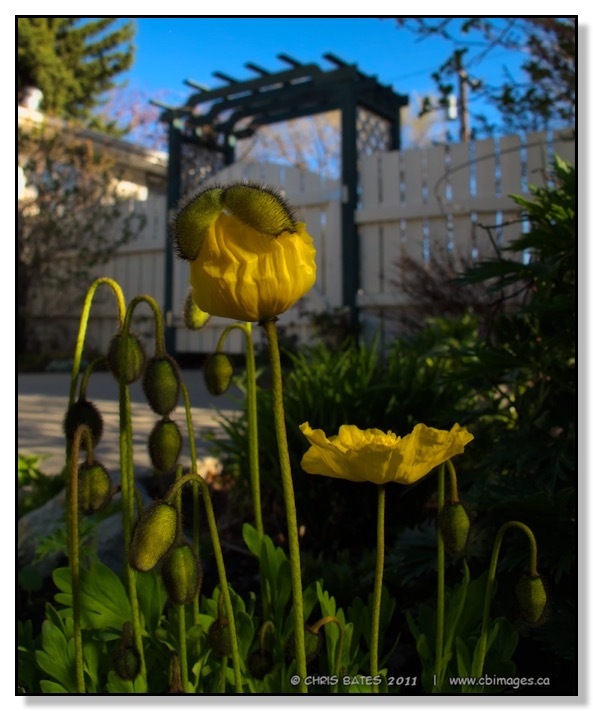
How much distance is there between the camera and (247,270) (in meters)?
0.62

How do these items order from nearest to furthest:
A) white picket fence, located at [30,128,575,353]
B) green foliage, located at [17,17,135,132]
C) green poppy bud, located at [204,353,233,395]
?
1. green poppy bud, located at [204,353,233,395]
2. green foliage, located at [17,17,135,132]
3. white picket fence, located at [30,128,575,353]

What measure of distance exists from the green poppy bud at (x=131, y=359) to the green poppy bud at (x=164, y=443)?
2.5 inches

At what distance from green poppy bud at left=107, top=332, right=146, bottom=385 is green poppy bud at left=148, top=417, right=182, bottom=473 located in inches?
2.5

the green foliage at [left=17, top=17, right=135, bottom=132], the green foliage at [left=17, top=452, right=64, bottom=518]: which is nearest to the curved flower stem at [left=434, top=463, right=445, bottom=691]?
the green foliage at [left=17, top=17, right=135, bottom=132]

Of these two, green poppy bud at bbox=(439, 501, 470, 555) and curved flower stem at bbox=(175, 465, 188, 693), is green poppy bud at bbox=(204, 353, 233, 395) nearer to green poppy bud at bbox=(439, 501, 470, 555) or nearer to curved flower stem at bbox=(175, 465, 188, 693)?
curved flower stem at bbox=(175, 465, 188, 693)

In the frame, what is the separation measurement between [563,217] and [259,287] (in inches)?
41.3

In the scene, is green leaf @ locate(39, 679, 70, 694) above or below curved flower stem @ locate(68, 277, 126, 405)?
below

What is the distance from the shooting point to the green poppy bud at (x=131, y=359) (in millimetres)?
816

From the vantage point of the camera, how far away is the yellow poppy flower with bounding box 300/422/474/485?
2.31ft

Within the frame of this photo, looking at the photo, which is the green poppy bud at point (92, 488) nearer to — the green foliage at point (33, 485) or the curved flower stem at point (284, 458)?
the curved flower stem at point (284, 458)

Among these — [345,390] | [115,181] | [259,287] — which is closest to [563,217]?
[345,390]

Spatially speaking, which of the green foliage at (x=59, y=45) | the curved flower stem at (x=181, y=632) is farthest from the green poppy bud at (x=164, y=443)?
the green foliage at (x=59, y=45)

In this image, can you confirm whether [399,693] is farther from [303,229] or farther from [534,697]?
[303,229]

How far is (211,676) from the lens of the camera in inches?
38.5
